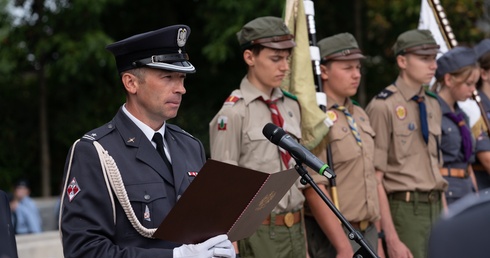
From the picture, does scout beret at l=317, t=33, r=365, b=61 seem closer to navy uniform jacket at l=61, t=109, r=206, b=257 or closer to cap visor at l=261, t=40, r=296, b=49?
cap visor at l=261, t=40, r=296, b=49

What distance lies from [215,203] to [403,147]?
2.92 m

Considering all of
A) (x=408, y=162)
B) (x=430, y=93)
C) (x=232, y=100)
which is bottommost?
(x=408, y=162)

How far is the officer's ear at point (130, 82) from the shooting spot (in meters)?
3.60

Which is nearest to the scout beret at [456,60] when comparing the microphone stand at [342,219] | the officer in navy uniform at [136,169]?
the microphone stand at [342,219]

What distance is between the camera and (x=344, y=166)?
5.60m

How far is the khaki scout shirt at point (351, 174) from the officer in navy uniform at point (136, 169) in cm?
194

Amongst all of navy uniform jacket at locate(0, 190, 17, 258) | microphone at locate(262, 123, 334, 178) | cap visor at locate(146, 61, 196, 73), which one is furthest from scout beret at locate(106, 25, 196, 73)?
navy uniform jacket at locate(0, 190, 17, 258)

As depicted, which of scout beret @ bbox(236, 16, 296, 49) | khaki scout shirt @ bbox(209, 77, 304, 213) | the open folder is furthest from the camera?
scout beret @ bbox(236, 16, 296, 49)

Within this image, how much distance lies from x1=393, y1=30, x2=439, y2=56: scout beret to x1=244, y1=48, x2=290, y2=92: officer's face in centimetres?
144

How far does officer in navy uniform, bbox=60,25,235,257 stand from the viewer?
10.9 feet

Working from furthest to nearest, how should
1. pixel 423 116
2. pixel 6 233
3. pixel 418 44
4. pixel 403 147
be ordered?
1. pixel 418 44
2. pixel 423 116
3. pixel 403 147
4. pixel 6 233

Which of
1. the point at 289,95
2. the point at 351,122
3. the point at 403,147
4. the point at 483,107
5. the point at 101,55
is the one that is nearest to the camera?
the point at 289,95

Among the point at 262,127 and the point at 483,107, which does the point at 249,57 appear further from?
the point at 483,107

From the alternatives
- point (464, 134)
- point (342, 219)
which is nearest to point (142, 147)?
point (342, 219)
